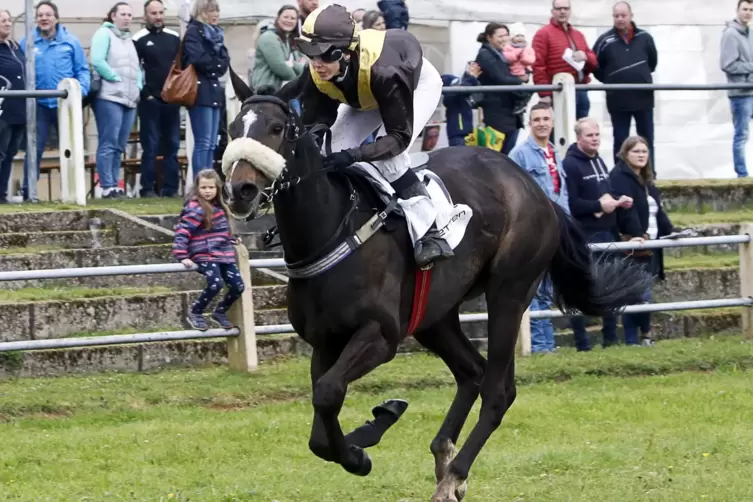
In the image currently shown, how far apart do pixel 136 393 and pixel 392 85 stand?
4219 millimetres

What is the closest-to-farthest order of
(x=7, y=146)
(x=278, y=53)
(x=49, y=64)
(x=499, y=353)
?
(x=499, y=353)
(x=278, y=53)
(x=7, y=146)
(x=49, y=64)

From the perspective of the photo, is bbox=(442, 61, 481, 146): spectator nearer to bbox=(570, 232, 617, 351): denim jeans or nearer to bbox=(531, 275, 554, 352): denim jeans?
bbox=(570, 232, 617, 351): denim jeans

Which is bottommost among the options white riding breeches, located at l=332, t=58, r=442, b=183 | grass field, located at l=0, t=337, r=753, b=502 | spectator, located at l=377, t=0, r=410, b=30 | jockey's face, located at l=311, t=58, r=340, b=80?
grass field, located at l=0, t=337, r=753, b=502

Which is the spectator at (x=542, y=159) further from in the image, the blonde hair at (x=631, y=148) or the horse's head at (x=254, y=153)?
the horse's head at (x=254, y=153)

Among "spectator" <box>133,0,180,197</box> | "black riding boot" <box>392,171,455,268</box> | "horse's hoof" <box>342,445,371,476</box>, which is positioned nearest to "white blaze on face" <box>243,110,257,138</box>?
"black riding boot" <box>392,171,455,268</box>

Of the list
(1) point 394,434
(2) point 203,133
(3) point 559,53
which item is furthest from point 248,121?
(3) point 559,53

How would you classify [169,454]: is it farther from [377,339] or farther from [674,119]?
[674,119]

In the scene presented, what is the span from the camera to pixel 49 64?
14172 millimetres

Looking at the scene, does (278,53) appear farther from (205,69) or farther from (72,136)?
(72,136)

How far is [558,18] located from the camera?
1532cm

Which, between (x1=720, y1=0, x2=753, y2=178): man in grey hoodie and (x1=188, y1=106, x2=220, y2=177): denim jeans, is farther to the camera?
(x1=720, y1=0, x2=753, y2=178): man in grey hoodie

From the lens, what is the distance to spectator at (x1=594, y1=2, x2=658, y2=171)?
1579cm

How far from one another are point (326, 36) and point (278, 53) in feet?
21.8

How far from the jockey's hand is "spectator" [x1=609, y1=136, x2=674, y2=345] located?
5.98m
